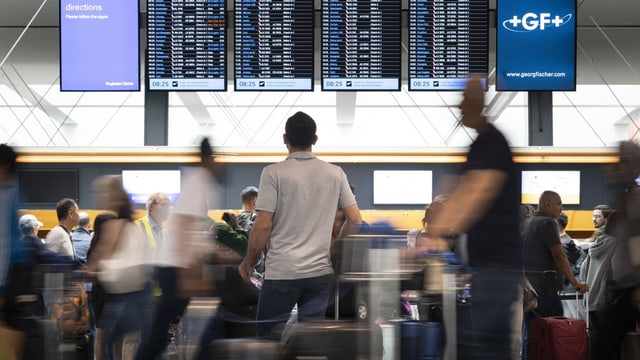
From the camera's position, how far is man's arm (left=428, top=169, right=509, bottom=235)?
320cm

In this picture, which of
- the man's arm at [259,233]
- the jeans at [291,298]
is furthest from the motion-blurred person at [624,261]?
the man's arm at [259,233]

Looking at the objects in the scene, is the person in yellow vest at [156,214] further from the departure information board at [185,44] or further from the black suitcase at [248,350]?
the black suitcase at [248,350]

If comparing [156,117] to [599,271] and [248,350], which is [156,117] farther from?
[248,350]

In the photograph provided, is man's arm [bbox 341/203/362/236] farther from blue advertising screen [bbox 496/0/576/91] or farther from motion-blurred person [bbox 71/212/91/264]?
blue advertising screen [bbox 496/0/576/91]

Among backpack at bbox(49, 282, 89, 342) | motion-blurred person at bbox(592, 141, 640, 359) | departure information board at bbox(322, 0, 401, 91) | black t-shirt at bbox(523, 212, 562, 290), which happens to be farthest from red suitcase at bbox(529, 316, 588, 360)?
backpack at bbox(49, 282, 89, 342)

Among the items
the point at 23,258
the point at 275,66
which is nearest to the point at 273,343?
the point at 23,258

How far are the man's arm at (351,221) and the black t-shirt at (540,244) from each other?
209 centimetres

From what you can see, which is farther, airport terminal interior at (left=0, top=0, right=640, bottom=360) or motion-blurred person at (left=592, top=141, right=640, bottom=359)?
motion-blurred person at (left=592, top=141, right=640, bottom=359)

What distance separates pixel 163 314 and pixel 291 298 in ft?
2.69

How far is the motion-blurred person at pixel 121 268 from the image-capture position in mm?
4762

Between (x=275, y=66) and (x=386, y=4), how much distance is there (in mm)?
1256

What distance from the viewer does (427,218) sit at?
5.79m

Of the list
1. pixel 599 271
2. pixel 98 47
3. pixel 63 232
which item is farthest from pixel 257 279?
pixel 98 47

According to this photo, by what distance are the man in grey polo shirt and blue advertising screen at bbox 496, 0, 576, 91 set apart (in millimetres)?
3897
